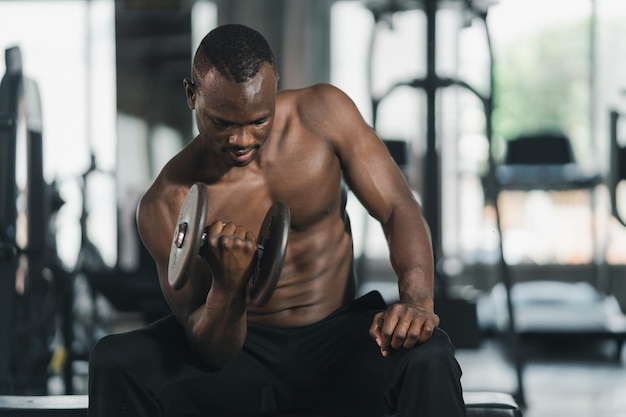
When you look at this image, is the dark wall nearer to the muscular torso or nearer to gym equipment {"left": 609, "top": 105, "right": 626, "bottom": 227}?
gym equipment {"left": 609, "top": 105, "right": 626, "bottom": 227}

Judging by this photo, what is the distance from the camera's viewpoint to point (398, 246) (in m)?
1.90

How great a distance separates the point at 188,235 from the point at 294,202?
504mm

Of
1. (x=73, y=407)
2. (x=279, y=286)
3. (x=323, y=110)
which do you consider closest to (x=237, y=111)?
(x=323, y=110)

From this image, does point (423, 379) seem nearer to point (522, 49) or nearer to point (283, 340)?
point (283, 340)

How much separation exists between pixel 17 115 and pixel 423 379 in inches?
74.2

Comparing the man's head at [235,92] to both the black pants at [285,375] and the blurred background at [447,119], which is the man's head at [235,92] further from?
the blurred background at [447,119]

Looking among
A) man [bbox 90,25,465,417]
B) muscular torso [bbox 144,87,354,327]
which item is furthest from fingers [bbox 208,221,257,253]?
muscular torso [bbox 144,87,354,327]

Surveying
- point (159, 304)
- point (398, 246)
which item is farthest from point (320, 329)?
point (159, 304)

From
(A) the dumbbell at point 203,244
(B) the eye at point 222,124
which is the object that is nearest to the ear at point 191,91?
(B) the eye at point 222,124

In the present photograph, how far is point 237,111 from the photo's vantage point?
171 centimetres

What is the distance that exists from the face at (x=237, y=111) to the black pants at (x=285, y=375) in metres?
0.42

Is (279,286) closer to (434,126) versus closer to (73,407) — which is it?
(73,407)

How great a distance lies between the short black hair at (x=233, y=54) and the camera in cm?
172

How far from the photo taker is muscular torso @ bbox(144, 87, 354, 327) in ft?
6.55
